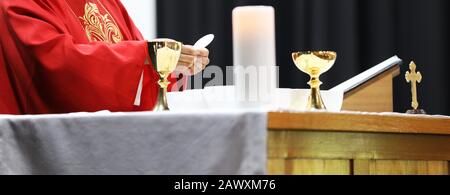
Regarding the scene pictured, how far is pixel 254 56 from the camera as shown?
70.6 inches

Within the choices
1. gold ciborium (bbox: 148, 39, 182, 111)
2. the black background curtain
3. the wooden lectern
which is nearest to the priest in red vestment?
gold ciborium (bbox: 148, 39, 182, 111)

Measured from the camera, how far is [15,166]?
72.4 inches

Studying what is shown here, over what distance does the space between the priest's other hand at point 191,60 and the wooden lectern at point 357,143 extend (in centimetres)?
62

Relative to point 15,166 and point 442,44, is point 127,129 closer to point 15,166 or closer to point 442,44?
point 15,166

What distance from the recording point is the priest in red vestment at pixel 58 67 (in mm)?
2355

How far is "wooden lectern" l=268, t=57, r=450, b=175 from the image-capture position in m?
1.60

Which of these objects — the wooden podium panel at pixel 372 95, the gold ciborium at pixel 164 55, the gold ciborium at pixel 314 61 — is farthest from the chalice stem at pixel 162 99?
the wooden podium panel at pixel 372 95

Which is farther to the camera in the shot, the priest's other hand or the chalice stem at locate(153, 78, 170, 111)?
the priest's other hand

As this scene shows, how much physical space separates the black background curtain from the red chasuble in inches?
95.9

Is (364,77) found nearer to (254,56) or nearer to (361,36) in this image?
(254,56)

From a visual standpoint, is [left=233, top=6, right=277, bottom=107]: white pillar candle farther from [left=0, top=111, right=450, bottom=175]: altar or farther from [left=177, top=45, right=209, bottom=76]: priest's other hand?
[left=177, top=45, right=209, bottom=76]: priest's other hand

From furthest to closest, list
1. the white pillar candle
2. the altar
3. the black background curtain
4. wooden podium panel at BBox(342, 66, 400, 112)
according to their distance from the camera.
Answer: the black background curtain < wooden podium panel at BBox(342, 66, 400, 112) < the white pillar candle < the altar
